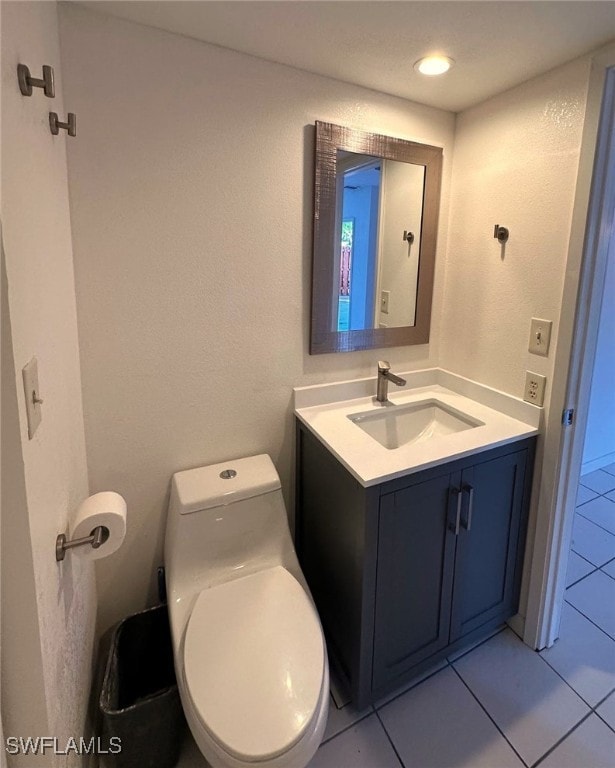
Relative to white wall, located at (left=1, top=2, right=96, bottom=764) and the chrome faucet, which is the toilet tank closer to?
white wall, located at (left=1, top=2, right=96, bottom=764)

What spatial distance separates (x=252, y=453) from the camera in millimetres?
1624

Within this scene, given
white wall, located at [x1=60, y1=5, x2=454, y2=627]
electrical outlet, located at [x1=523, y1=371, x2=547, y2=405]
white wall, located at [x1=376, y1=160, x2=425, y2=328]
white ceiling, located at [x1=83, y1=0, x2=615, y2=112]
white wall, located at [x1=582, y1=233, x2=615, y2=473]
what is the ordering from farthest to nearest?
1. white wall, located at [x1=582, y1=233, x2=615, y2=473]
2. white wall, located at [x1=376, y1=160, x2=425, y2=328]
3. electrical outlet, located at [x1=523, y1=371, x2=547, y2=405]
4. white wall, located at [x1=60, y1=5, x2=454, y2=627]
5. white ceiling, located at [x1=83, y1=0, x2=615, y2=112]

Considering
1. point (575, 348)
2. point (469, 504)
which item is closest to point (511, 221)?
point (575, 348)

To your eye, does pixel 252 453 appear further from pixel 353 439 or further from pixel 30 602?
pixel 30 602

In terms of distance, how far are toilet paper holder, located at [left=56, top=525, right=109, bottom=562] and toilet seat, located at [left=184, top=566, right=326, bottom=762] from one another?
1.32 ft

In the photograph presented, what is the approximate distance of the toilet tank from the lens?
1345mm

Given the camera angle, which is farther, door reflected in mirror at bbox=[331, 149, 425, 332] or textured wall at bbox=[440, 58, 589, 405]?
door reflected in mirror at bbox=[331, 149, 425, 332]

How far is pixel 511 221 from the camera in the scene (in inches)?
60.6

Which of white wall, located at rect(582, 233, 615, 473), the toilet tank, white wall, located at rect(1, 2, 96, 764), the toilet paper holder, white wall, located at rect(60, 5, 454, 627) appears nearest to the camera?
white wall, located at rect(1, 2, 96, 764)

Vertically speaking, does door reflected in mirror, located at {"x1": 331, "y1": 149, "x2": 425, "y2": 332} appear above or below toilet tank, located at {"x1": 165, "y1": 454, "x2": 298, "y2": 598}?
above

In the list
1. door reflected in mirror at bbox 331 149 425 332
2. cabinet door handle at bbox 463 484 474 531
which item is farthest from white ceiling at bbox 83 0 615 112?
cabinet door handle at bbox 463 484 474 531

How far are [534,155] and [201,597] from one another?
1824mm

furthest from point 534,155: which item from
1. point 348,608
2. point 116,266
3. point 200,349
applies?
point 348,608

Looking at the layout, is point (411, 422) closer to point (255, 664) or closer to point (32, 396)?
point (255, 664)
